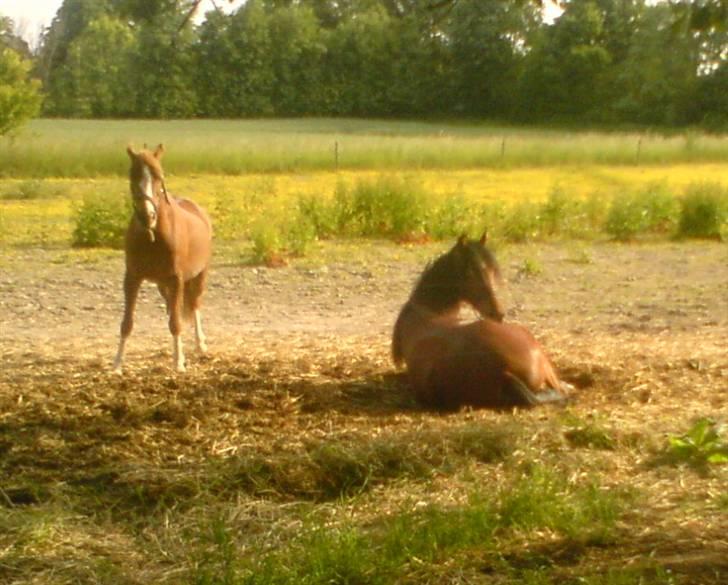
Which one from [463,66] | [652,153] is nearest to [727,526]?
[463,66]

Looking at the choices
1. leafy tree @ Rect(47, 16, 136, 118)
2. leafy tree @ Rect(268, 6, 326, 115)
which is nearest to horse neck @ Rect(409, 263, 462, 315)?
leafy tree @ Rect(268, 6, 326, 115)

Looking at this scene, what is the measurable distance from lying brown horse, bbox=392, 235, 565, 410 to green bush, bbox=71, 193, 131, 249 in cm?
626

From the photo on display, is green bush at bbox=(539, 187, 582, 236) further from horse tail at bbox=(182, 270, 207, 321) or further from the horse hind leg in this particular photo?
the horse hind leg

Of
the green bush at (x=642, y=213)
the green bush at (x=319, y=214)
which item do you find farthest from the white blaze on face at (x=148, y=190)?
the green bush at (x=642, y=213)

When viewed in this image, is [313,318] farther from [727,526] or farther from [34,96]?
[727,526]

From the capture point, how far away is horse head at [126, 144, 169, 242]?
264 inches

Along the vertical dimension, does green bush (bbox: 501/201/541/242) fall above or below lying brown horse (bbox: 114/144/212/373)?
below

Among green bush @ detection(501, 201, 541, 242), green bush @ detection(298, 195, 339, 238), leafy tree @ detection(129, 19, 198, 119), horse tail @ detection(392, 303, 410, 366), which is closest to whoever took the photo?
leafy tree @ detection(129, 19, 198, 119)

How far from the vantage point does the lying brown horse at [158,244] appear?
22.3 ft

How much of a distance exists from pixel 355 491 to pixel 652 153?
267 inches

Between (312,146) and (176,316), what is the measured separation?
2.31 metres

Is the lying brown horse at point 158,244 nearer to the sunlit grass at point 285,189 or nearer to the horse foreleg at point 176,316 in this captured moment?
the horse foreleg at point 176,316

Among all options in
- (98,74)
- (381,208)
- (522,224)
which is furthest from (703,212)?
(98,74)

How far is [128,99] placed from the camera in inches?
285
